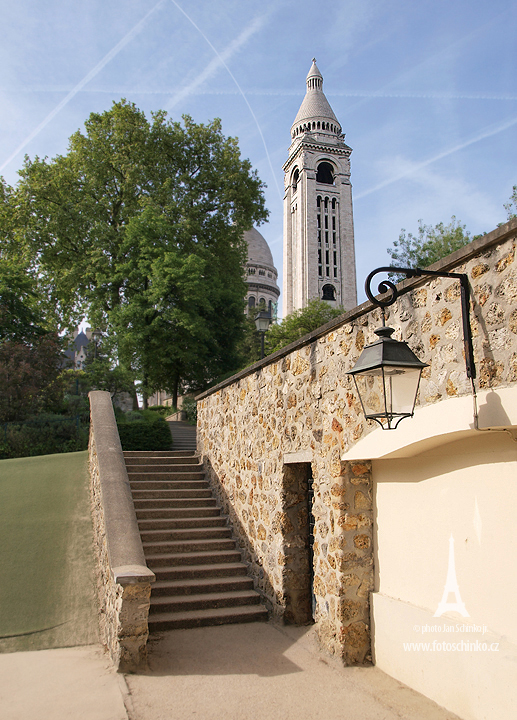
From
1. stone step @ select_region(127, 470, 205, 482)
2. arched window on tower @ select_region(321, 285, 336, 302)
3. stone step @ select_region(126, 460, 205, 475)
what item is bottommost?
stone step @ select_region(127, 470, 205, 482)

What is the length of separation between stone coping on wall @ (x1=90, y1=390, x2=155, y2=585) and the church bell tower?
50.0 meters

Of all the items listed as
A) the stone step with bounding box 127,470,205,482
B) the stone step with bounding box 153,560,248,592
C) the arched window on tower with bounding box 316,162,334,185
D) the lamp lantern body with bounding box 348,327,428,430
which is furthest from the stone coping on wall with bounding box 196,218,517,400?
the arched window on tower with bounding box 316,162,334,185

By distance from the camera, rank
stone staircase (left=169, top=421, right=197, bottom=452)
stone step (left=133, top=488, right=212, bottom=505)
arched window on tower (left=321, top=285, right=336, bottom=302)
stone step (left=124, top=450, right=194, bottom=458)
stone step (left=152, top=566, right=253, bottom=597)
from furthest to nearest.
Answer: arched window on tower (left=321, top=285, right=336, bottom=302), stone staircase (left=169, top=421, right=197, bottom=452), stone step (left=124, top=450, right=194, bottom=458), stone step (left=133, top=488, right=212, bottom=505), stone step (left=152, top=566, right=253, bottom=597)

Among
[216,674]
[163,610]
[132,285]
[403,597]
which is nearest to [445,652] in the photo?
[403,597]

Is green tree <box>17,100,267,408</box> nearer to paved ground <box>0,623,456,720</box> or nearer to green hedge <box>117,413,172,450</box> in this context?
green hedge <box>117,413,172,450</box>

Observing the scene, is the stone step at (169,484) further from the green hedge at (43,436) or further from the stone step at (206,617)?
the green hedge at (43,436)

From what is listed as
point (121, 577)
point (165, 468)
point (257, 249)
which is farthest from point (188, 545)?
point (257, 249)

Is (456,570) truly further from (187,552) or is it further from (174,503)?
(174,503)

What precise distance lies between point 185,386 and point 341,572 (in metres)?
23.4

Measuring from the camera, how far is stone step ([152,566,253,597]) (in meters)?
6.28

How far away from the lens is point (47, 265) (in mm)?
23094

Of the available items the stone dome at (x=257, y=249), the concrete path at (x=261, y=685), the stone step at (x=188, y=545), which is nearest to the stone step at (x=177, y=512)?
the stone step at (x=188, y=545)

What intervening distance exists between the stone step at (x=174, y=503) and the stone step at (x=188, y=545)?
81cm

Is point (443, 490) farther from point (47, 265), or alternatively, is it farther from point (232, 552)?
point (47, 265)
